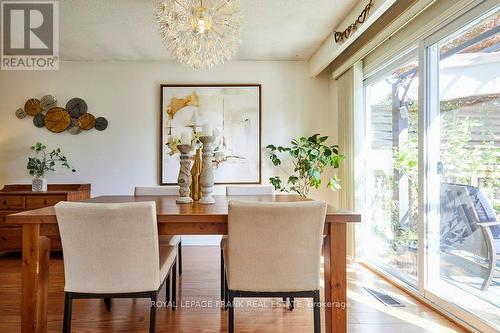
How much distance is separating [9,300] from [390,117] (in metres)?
3.67

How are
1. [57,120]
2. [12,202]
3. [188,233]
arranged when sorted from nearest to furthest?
[188,233] < [12,202] < [57,120]

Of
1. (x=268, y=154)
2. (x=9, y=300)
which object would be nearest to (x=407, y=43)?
(x=268, y=154)

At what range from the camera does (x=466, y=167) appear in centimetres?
194

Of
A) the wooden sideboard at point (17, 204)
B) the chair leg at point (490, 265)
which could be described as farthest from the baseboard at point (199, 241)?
the chair leg at point (490, 265)

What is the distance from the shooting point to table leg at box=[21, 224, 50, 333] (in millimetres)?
1524

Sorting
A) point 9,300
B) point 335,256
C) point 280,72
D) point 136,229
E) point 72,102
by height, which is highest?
point 280,72

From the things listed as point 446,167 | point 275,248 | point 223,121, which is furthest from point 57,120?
point 446,167

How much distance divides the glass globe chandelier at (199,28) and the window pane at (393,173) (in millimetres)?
1614

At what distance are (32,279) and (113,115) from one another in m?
2.74

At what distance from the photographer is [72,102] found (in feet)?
12.5

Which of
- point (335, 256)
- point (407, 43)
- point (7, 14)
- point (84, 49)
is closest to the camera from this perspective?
point (335, 256)

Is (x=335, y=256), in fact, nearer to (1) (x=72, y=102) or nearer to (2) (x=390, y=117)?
(2) (x=390, y=117)

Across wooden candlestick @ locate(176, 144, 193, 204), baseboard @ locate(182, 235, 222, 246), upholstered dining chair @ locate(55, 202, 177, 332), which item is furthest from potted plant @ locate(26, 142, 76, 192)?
upholstered dining chair @ locate(55, 202, 177, 332)

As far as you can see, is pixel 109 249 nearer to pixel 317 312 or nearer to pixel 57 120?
pixel 317 312
